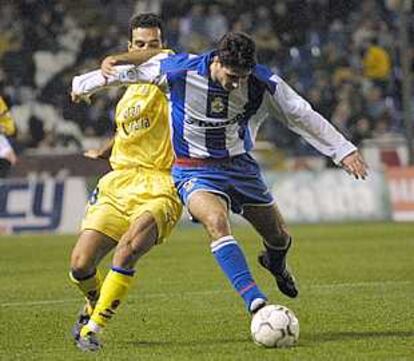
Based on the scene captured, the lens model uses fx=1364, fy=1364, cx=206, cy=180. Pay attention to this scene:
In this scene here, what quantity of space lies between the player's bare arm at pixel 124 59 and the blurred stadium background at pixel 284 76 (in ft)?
43.7

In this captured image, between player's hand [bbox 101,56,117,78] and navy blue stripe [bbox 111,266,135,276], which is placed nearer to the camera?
navy blue stripe [bbox 111,266,135,276]

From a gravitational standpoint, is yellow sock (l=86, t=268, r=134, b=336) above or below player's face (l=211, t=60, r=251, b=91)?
below

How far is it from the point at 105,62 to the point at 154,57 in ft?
1.17

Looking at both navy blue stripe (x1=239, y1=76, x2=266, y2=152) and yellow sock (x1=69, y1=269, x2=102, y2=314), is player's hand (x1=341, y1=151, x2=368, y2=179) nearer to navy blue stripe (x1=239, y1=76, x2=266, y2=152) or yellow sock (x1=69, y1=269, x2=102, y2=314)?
navy blue stripe (x1=239, y1=76, x2=266, y2=152)

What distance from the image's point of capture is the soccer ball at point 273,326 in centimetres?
781

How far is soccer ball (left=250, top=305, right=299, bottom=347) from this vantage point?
781 cm

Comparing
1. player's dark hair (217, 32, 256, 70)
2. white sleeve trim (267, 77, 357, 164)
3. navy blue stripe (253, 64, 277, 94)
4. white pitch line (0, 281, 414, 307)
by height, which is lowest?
white pitch line (0, 281, 414, 307)

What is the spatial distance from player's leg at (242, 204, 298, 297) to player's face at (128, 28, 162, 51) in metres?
1.24

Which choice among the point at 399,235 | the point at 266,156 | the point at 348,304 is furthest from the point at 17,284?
the point at 266,156

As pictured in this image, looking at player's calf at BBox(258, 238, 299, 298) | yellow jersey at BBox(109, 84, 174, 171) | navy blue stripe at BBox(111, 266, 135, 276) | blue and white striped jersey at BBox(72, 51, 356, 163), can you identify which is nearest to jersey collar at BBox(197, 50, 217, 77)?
blue and white striped jersey at BBox(72, 51, 356, 163)

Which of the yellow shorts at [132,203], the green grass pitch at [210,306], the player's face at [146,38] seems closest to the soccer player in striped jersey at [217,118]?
the yellow shorts at [132,203]

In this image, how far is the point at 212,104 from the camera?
27.9ft

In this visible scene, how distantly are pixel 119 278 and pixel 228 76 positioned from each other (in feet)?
4.53

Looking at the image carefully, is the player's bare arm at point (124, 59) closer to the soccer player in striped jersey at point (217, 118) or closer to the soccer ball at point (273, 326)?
the soccer player in striped jersey at point (217, 118)
